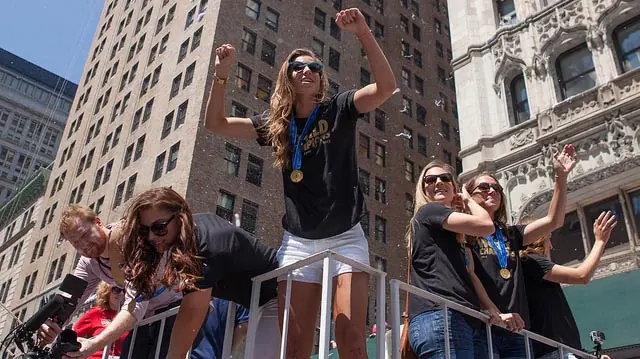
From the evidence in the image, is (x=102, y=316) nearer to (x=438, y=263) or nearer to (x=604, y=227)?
(x=438, y=263)

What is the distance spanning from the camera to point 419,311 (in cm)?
342

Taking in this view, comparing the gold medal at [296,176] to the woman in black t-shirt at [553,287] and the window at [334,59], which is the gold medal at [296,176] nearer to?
the woman in black t-shirt at [553,287]

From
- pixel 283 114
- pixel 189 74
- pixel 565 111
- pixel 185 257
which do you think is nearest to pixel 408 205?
pixel 189 74

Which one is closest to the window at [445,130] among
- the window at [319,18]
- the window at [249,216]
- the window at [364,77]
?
the window at [364,77]

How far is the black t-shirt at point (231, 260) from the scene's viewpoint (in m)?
3.06

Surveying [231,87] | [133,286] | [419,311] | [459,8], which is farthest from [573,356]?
[231,87]

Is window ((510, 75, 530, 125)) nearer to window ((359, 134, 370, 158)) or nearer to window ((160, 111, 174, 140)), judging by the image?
window ((160, 111, 174, 140))

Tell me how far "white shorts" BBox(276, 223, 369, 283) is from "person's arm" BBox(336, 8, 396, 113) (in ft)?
2.47

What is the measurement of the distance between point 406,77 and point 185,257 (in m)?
40.3

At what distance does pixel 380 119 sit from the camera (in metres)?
38.1

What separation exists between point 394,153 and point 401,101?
4.68 metres

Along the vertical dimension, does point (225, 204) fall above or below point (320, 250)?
above

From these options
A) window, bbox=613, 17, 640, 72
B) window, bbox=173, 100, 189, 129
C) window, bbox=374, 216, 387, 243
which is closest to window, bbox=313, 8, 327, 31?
window, bbox=173, 100, 189, 129

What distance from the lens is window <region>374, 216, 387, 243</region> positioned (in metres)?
34.2
